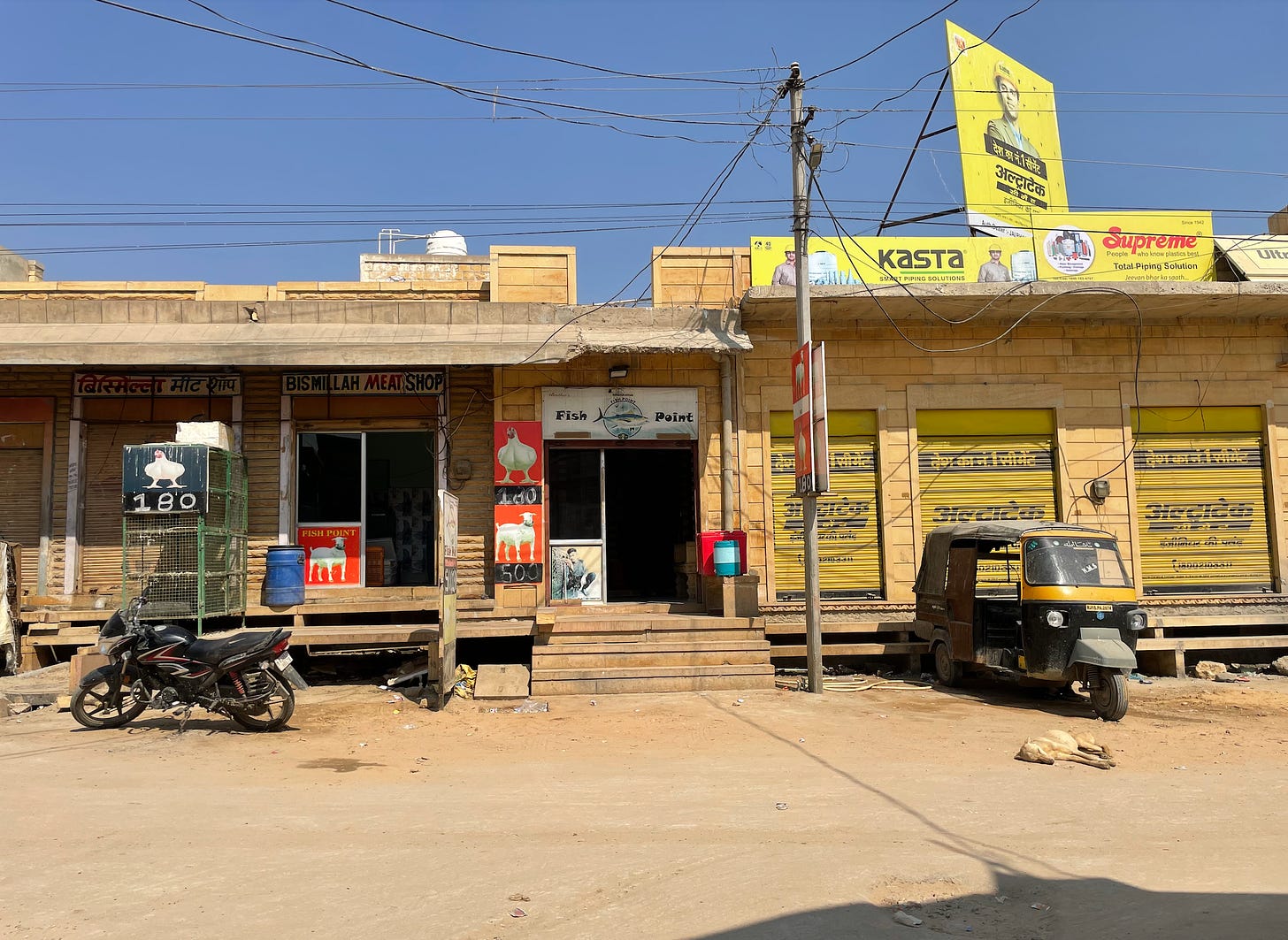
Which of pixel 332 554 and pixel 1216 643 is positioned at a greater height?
pixel 332 554

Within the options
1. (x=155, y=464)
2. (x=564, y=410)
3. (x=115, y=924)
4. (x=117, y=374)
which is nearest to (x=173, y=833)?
(x=115, y=924)

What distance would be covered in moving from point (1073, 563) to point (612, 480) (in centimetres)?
710

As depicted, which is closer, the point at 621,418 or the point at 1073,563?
the point at 1073,563

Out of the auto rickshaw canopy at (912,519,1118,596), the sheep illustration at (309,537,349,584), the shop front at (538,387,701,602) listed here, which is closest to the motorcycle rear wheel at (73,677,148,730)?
the sheep illustration at (309,537,349,584)

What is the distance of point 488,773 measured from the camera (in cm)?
764

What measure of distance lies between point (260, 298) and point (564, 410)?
16.7ft

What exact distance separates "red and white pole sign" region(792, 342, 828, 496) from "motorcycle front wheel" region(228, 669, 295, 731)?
6.45 meters

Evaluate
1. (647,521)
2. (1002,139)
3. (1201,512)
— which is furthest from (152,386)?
(1201,512)

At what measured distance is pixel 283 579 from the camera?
13133mm

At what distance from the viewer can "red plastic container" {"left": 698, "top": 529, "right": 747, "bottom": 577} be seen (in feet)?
44.4

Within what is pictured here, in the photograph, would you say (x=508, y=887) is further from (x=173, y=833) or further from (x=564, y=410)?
(x=564, y=410)

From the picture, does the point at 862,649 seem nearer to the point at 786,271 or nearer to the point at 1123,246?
the point at 786,271

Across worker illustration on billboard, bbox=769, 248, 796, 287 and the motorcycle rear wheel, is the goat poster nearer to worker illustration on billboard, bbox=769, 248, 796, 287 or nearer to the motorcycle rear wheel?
the motorcycle rear wheel

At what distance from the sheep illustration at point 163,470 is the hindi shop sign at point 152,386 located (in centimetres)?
231
